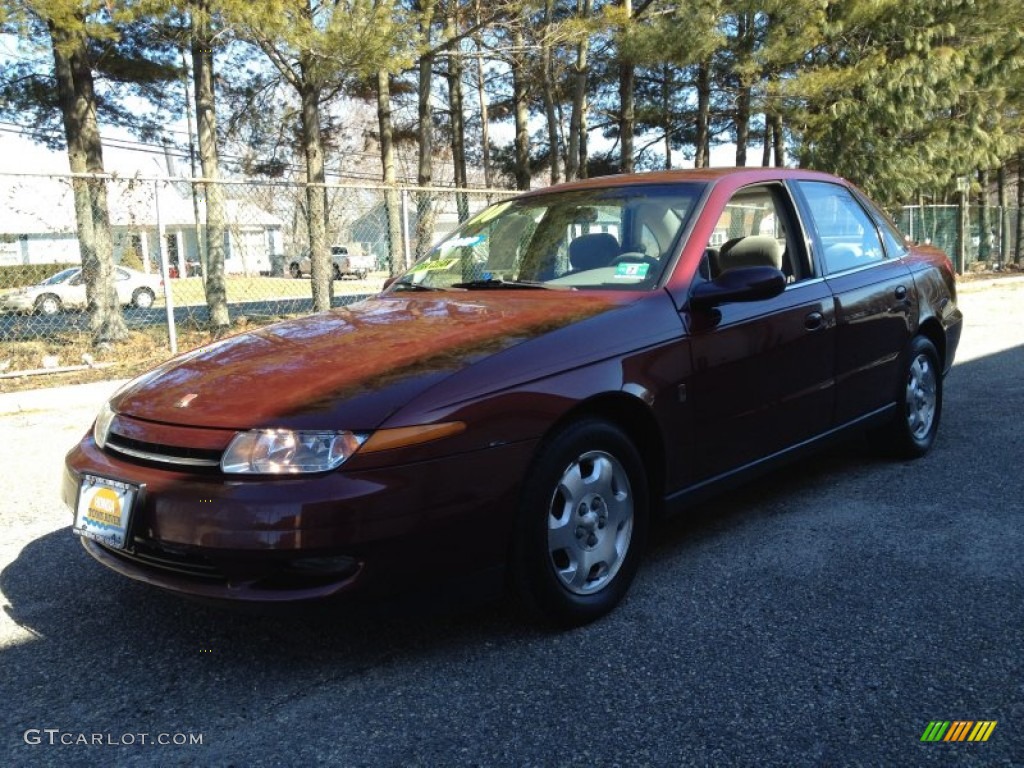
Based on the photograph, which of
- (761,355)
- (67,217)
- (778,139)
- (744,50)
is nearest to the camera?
(761,355)

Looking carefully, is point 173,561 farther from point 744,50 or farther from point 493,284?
point 744,50

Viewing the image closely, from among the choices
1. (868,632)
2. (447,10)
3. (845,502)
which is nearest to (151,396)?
(868,632)

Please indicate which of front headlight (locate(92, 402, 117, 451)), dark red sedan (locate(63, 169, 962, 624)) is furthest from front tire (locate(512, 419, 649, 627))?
front headlight (locate(92, 402, 117, 451))

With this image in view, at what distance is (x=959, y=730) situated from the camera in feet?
7.35

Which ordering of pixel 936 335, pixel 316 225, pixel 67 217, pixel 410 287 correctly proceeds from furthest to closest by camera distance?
pixel 316 225 → pixel 67 217 → pixel 936 335 → pixel 410 287

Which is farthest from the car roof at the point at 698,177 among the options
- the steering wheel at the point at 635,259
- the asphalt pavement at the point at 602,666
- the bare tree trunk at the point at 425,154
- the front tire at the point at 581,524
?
the bare tree trunk at the point at 425,154

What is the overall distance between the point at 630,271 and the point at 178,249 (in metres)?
11.8

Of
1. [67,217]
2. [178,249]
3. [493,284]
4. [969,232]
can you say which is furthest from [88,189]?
[969,232]

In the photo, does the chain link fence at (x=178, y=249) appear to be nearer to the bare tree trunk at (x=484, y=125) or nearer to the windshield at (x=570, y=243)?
the windshield at (x=570, y=243)

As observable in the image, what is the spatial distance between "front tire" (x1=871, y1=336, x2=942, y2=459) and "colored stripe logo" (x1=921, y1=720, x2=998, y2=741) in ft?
8.66

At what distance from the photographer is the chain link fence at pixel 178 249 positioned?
9.35 m

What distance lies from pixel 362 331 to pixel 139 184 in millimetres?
7709

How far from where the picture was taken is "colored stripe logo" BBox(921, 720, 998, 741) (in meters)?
2.21

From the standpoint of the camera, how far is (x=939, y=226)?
923 inches
